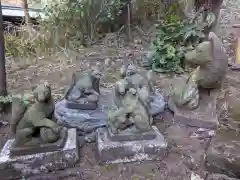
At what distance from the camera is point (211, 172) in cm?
148

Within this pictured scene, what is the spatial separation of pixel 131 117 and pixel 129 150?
297mm

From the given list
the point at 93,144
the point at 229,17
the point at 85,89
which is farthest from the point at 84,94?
the point at 229,17

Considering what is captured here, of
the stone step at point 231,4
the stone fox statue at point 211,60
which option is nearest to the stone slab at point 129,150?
the stone fox statue at point 211,60

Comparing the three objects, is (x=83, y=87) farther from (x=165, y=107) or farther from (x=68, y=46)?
(x=68, y=46)

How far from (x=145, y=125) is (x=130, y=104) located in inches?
9.3

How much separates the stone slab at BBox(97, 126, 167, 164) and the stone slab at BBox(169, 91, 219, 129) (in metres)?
0.63

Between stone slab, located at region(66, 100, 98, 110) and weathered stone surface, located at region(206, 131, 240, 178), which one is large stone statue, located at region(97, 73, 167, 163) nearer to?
stone slab, located at region(66, 100, 98, 110)

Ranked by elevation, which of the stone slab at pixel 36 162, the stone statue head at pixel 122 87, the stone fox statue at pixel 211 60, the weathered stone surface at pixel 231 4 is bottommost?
the stone slab at pixel 36 162

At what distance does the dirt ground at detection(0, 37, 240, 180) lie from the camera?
237 centimetres

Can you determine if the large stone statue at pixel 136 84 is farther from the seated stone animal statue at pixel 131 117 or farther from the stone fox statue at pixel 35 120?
the stone fox statue at pixel 35 120

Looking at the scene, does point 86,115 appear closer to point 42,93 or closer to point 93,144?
point 93,144

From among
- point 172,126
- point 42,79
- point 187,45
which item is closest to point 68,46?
point 42,79

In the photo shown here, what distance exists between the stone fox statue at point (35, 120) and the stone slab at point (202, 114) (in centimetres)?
144

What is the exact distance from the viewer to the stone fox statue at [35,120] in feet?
7.44
